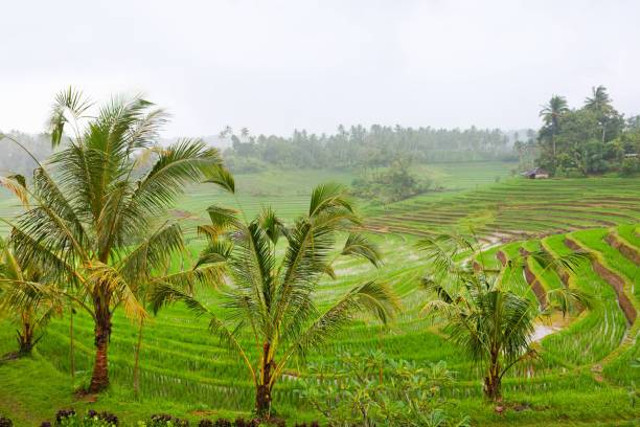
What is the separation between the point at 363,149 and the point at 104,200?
86.8 m

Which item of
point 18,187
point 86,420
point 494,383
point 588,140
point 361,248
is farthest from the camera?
point 588,140

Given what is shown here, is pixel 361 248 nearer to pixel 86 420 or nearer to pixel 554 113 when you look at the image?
pixel 86 420

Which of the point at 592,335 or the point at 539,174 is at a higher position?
the point at 539,174

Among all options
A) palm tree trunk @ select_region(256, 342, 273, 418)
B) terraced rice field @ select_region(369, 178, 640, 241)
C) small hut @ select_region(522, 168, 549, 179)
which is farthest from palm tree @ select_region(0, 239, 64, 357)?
small hut @ select_region(522, 168, 549, 179)

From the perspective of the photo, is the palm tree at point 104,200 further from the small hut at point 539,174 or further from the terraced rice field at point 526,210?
the small hut at point 539,174

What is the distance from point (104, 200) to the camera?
7.32 metres

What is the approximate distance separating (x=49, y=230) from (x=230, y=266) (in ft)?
9.19

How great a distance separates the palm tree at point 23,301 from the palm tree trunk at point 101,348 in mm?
685

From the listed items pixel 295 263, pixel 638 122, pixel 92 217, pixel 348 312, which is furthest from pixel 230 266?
pixel 638 122

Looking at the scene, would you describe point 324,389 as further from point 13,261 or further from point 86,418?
point 13,261

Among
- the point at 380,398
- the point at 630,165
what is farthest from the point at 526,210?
the point at 380,398

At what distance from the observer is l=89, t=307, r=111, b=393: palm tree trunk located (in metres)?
7.25

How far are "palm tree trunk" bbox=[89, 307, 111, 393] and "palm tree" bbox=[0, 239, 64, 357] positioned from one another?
68 cm

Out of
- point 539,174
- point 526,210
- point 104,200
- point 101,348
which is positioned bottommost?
point 526,210
